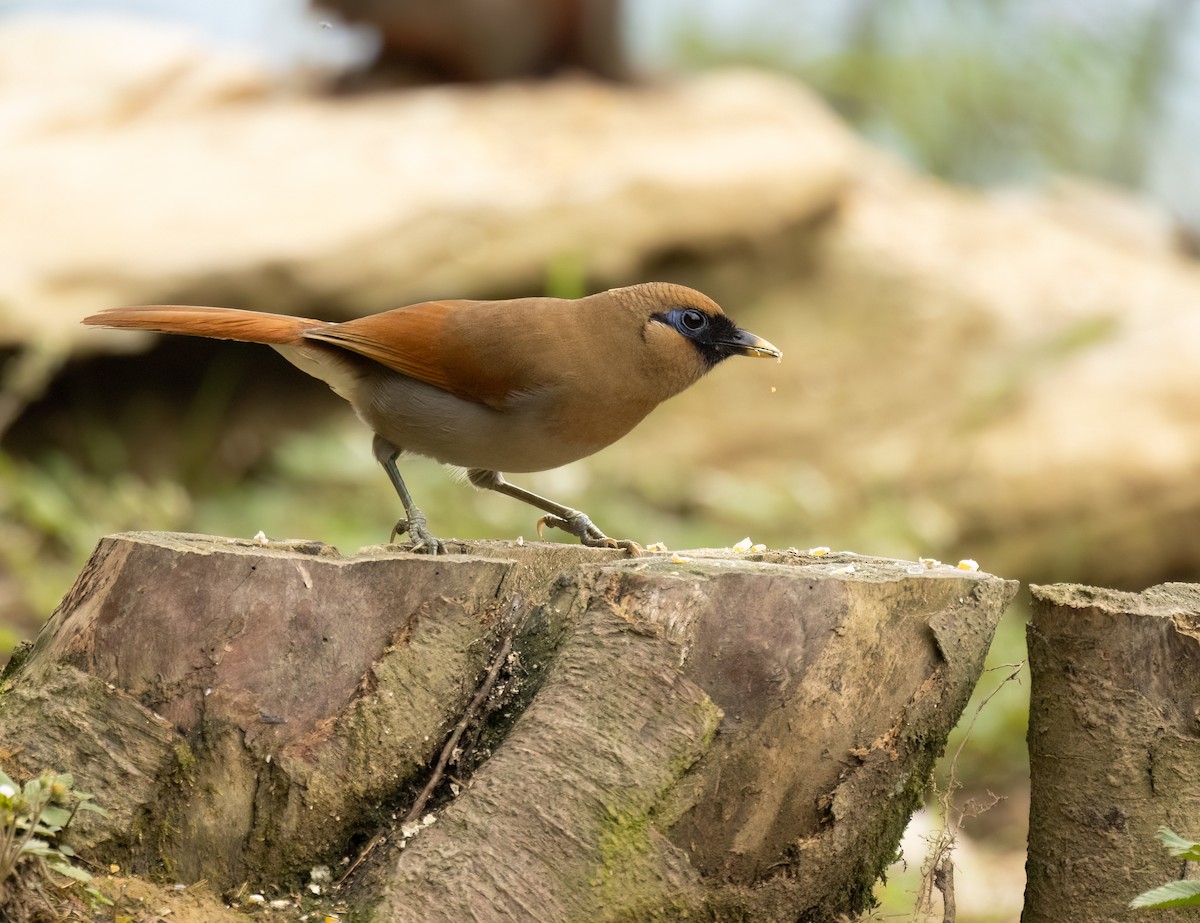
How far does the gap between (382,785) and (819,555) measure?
1.17m

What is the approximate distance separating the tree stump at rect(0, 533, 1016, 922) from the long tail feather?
0.97m

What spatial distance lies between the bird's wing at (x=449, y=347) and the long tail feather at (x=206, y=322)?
77 millimetres

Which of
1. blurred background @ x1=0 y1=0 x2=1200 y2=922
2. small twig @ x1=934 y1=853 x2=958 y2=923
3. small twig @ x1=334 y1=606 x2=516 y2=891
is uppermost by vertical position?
small twig @ x1=334 y1=606 x2=516 y2=891

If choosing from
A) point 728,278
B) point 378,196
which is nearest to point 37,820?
point 378,196

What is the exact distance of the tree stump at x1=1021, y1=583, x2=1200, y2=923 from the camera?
267 centimetres

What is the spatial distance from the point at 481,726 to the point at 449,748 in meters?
0.08

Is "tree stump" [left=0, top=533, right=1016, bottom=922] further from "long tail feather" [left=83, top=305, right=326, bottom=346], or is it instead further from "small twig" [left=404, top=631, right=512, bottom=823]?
"long tail feather" [left=83, top=305, right=326, bottom=346]

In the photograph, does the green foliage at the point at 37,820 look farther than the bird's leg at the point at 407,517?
No

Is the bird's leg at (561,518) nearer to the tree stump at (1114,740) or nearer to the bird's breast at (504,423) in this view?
the bird's breast at (504,423)

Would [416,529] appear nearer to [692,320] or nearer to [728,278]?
[692,320]

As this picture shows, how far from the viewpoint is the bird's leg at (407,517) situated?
3372 mm

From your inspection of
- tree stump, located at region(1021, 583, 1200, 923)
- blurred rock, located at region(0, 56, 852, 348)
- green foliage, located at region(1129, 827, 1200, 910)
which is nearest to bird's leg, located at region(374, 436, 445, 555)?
tree stump, located at region(1021, 583, 1200, 923)

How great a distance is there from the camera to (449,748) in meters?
2.67

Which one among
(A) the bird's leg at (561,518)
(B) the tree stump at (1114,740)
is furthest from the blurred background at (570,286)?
(B) the tree stump at (1114,740)
